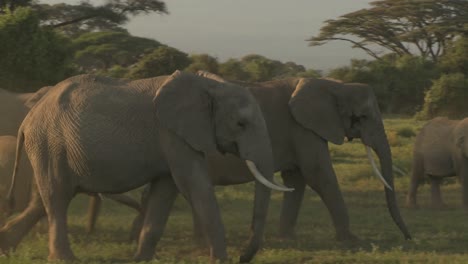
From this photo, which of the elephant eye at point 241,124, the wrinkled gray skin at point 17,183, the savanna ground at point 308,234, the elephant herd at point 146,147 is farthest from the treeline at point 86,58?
the elephant eye at point 241,124

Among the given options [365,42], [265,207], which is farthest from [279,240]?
[365,42]

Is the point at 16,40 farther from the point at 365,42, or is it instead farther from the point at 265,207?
the point at 365,42

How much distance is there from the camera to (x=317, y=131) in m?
9.51

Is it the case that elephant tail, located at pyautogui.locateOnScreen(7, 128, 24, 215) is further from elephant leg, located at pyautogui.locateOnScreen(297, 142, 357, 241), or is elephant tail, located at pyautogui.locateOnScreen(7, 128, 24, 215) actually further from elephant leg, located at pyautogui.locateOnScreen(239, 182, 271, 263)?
elephant leg, located at pyautogui.locateOnScreen(297, 142, 357, 241)


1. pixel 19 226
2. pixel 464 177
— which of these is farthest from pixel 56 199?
pixel 464 177

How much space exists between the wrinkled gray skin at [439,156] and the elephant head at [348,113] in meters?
3.77

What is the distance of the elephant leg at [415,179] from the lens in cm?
1364

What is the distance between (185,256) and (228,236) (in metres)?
1.26

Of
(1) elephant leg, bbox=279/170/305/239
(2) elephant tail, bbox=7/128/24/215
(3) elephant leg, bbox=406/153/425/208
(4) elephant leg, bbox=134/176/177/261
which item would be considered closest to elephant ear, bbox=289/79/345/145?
(1) elephant leg, bbox=279/170/305/239

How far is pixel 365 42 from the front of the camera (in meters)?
46.9

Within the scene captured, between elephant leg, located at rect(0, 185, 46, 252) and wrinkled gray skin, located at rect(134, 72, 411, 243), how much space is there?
2060 millimetres

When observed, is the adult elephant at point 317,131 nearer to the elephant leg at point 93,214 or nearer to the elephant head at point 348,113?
the elephant head at point 348,113

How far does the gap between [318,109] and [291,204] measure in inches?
49.2

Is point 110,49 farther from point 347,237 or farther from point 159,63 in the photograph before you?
point 347,237
